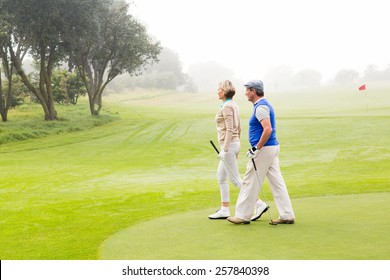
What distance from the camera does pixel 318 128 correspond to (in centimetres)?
3772

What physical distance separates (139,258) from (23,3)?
1391 inches

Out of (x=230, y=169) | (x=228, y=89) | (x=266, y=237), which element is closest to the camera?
(x=266, y=237)

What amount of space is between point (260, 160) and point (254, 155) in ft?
1.11

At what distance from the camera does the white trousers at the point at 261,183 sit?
940cm

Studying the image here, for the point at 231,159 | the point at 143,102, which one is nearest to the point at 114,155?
the point at 231,159

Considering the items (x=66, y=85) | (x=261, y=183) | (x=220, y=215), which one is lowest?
(x=220, y=215)

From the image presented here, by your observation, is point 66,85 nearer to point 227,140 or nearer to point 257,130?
point 227,140

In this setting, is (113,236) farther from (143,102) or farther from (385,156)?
(143,102)

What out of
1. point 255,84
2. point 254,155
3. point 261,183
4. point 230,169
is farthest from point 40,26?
point 254,155

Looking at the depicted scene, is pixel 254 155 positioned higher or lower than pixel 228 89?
lower

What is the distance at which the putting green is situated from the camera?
6953 millimetres

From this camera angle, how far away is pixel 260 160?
9.44 m

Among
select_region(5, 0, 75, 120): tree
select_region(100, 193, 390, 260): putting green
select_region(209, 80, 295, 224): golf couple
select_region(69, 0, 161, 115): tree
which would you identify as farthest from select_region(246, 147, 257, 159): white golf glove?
select_region(69, 0, 161, 115): tree

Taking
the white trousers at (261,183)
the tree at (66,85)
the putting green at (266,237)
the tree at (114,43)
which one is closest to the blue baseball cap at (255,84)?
the white trousers at (261,183)
